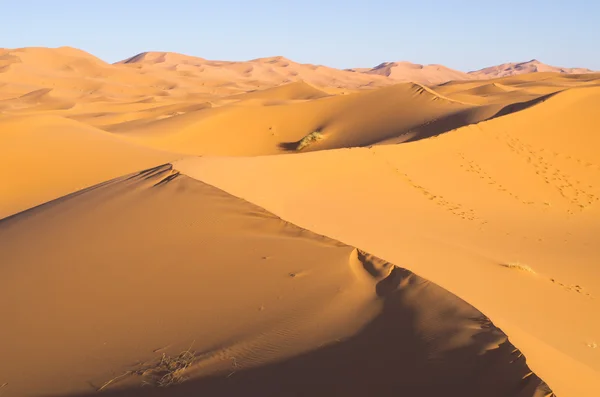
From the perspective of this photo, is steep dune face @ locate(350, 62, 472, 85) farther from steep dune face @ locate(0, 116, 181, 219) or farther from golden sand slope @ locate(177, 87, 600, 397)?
steep dune face @ locate(0, 116, 181, 219)

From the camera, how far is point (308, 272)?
5.30 meters

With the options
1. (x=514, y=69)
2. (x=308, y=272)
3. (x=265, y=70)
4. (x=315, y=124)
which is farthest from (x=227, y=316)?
(x=514, y=69)

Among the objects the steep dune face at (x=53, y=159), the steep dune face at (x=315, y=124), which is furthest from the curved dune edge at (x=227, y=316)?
the steep dune face at (x=315, y=124)

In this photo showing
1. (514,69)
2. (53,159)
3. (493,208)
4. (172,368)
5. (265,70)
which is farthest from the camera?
(514,69)

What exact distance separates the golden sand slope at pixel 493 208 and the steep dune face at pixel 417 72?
96.3m

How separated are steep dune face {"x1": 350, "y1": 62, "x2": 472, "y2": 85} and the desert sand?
99.4 metres

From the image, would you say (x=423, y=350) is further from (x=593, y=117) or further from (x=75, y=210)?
(x=593, y=117)

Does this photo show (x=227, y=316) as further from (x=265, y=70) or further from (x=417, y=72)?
(x=417, y=72)

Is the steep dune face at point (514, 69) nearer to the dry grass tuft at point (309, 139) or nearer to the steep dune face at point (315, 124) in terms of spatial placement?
the steep dune face at point (315, 124)

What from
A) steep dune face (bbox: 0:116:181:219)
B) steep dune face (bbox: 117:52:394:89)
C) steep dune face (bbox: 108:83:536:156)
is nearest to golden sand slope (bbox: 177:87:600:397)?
steep dune face (bbox: 108:83:536:156)

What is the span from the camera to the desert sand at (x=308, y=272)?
383 centimetres

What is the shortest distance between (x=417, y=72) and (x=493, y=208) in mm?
111979

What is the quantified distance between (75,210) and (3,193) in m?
5.97

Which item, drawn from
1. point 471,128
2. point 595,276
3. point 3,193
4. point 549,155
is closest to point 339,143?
point 471,128
